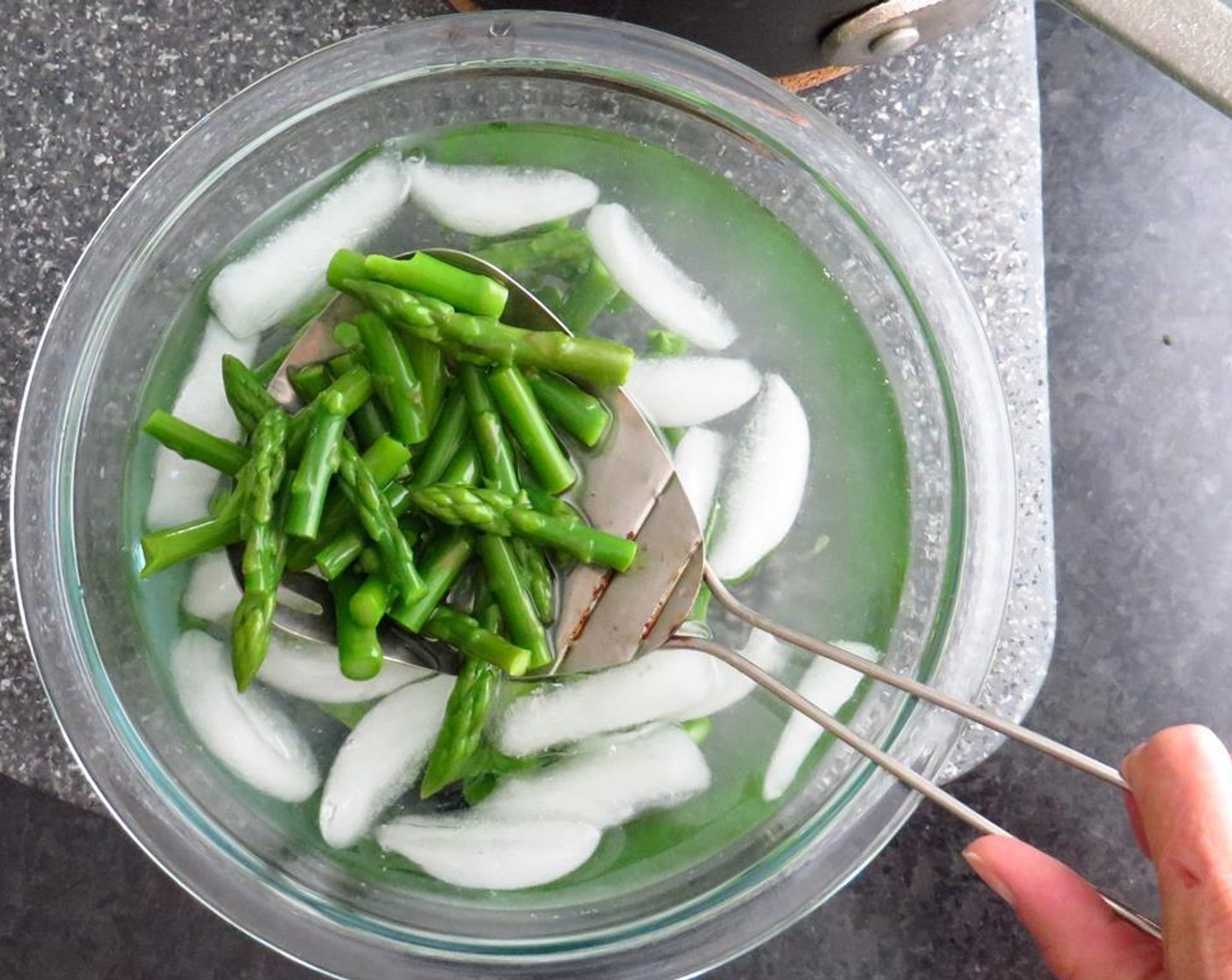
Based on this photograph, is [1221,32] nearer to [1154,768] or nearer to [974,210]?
[974,210]

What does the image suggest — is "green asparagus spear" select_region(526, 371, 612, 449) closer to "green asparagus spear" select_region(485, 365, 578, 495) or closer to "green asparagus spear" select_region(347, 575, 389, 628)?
"green asparagus spear" select_region(485, 365, 578, 495)

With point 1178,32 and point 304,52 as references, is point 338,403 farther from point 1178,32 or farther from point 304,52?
point 1178,32

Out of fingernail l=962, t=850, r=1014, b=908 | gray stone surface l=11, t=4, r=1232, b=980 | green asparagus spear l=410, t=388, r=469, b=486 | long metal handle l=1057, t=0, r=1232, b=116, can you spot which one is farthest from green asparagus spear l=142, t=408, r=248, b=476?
long metal handle l=1057, t=0, r=1232, b=116

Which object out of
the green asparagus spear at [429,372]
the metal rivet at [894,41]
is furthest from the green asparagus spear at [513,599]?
the metal rivet at [894,41]

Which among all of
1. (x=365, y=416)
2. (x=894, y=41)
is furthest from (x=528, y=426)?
(x=894, y=41)

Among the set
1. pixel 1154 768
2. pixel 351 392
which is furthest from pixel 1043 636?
pixel 351 392
